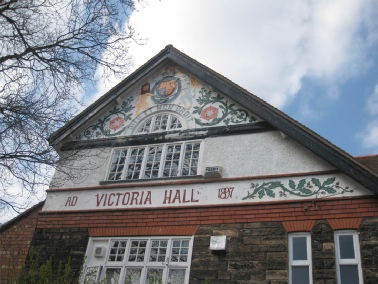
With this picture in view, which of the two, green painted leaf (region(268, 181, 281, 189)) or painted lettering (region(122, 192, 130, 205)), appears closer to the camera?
green painted leaf (region(268, 181, 281, 189))

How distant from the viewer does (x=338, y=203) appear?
10000 millimetres

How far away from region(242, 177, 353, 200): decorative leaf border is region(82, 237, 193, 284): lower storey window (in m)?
1.90

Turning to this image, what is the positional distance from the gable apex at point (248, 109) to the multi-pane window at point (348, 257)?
3.59ft

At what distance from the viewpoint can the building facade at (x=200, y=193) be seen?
9.77 meters

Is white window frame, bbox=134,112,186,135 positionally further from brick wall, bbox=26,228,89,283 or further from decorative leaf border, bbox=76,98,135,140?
brick wall, bbox=26,228,89,283

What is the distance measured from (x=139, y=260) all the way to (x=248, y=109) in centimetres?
455

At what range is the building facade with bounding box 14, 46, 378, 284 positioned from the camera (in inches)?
384

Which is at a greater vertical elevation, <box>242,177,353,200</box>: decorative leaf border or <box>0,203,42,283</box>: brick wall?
<box>242,177,353,200</box>: decorative leaf border

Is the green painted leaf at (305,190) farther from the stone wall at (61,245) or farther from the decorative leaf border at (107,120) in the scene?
the decorative leaf border at (107,120)

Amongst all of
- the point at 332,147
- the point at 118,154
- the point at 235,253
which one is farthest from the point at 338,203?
the point at 118,154

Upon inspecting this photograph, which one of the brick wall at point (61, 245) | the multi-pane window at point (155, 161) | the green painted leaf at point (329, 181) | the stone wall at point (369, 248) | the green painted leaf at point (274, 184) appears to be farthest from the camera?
the multi-pane window at point (155, 161)

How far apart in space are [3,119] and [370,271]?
7.49m

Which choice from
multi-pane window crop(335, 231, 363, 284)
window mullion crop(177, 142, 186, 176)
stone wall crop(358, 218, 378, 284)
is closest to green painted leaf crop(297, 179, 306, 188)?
multi-pane window crop(335, 231, 363, 284)

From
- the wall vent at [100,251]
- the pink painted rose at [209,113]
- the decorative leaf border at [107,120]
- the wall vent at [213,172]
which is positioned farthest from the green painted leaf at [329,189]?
the decorative leaf border at [107,120]
